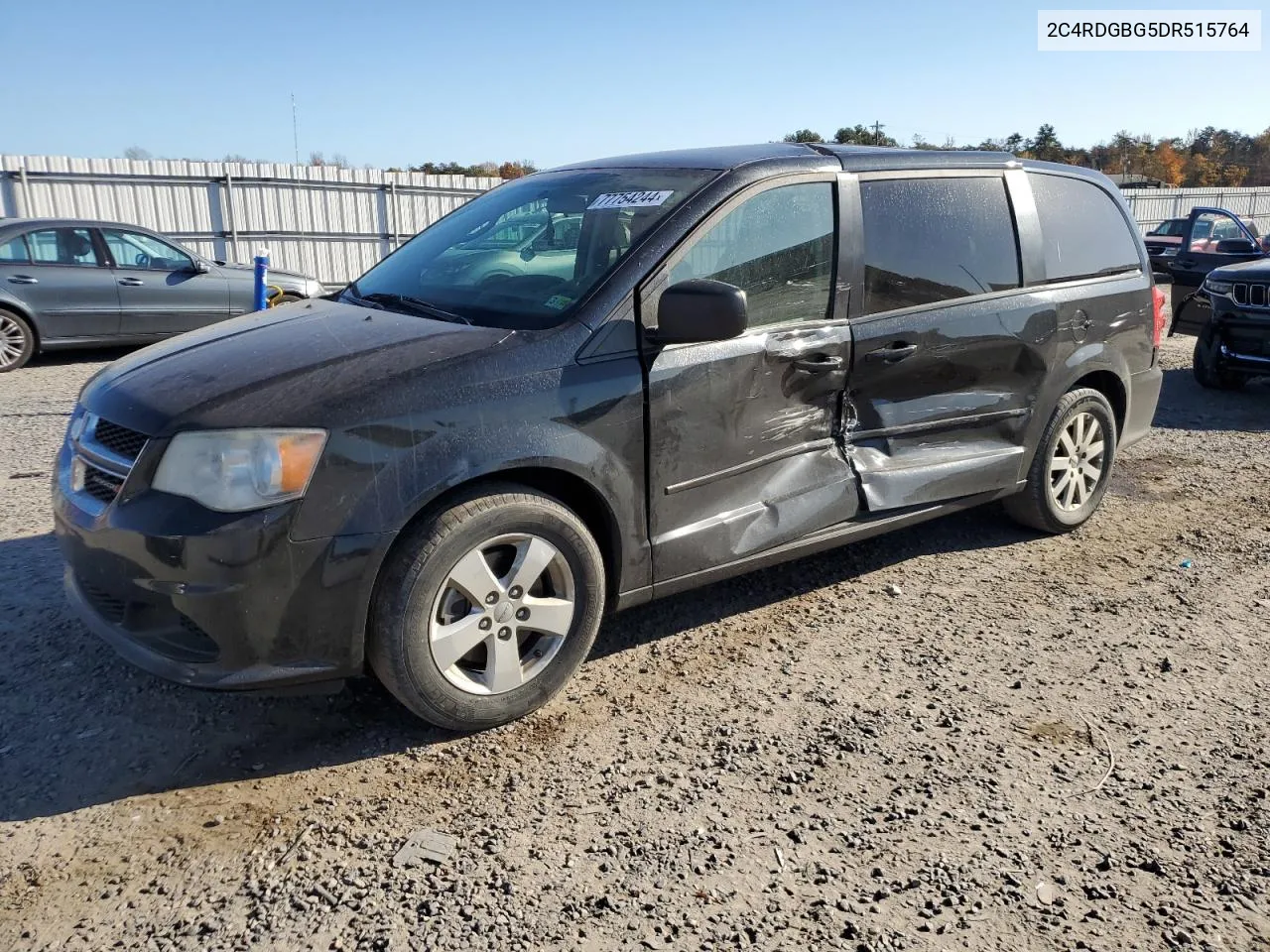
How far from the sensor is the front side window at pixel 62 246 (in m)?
10.3

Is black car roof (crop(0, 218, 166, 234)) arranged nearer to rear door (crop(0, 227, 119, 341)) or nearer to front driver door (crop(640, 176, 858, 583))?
rear door (crop(0, 227, 119, 341))

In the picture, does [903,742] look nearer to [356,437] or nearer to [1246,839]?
[1246,839]

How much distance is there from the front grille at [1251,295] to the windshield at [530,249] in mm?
7167

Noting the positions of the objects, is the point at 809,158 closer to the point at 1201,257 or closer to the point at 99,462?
the point at 99,462

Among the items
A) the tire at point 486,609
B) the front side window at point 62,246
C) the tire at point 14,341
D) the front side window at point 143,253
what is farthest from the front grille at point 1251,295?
the tire at point 14,341

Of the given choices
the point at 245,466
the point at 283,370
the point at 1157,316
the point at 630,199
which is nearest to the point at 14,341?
the point at 283,370

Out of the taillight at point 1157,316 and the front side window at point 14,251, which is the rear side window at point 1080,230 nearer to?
the taillight at point 1157,316

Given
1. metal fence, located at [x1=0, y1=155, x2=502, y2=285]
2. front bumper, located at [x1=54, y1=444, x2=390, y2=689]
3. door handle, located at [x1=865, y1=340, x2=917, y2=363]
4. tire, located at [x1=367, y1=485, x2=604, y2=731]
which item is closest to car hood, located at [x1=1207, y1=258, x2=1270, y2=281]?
door handle, located at [x1=865, y1=340, x2=917, y2=363]

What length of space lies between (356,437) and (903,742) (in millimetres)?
2010

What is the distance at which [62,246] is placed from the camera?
10.4 meters

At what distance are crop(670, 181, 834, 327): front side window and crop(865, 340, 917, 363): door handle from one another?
30cm

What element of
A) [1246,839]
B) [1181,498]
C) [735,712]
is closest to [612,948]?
[735,712]

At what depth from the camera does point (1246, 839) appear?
277 centimetres

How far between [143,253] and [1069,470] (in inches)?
389
